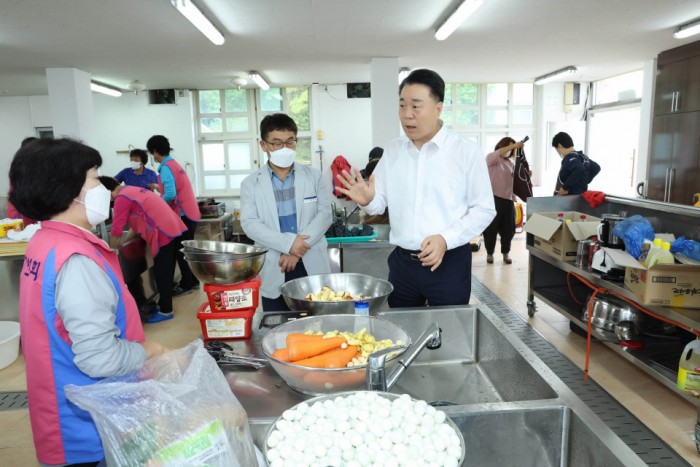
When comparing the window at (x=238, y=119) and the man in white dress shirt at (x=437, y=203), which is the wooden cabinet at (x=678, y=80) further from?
the man in white dress shirt at (x=437, y=203)

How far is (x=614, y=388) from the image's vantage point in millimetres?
3076

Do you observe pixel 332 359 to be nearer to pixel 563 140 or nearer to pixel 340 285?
pixel 340 285

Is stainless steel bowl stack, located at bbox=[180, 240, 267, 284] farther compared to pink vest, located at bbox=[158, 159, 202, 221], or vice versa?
pink vest, located at bbox=[158, 159, 202, 221]

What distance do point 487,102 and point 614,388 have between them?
8.45m

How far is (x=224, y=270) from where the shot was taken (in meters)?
1.73

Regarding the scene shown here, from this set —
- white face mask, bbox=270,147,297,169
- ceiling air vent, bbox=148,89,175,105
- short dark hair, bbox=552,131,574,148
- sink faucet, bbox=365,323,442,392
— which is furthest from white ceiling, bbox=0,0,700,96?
sink faucet, bbox=365,323,442,392

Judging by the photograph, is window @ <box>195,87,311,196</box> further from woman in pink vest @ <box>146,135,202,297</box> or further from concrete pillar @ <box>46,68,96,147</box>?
woman in pink vest @ <box>146,135,202,297</box>

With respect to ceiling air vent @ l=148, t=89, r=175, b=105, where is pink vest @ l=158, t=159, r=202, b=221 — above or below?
below

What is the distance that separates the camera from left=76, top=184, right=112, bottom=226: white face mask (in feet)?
4.33

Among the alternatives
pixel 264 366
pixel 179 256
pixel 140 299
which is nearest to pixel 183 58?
pixel 179 256

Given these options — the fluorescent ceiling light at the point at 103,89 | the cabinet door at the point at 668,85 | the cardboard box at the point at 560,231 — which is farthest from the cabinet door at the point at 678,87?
the fluorescent ceiling light at the point at 103,89

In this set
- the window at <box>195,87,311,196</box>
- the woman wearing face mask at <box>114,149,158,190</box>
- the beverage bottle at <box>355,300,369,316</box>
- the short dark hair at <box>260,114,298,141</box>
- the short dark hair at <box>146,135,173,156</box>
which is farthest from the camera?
the window at <box>195,87,311,196</box>

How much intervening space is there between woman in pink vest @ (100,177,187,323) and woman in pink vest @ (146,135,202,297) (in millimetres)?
605

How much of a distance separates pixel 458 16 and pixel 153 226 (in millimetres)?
3622
